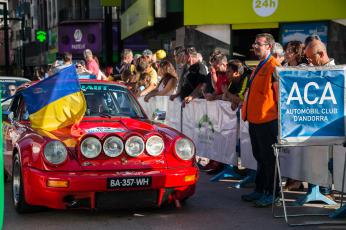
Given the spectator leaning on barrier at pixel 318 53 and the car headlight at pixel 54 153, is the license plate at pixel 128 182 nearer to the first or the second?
the car headlight at pixel 54 153

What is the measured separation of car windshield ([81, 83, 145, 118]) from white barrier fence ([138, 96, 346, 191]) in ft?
5.62

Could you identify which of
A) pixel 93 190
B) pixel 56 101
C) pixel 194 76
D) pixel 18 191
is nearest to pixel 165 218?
pixel 93 190

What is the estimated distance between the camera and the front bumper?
6.03 meters

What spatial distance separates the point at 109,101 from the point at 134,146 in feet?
4.32

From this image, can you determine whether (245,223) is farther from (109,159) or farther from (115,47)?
(115,47)

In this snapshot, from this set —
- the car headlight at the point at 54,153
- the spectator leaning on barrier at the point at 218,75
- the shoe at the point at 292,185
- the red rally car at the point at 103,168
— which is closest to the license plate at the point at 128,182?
the red rally car at the point at 103,168

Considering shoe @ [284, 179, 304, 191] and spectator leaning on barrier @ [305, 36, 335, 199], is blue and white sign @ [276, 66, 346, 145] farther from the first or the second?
shoe @ [284, 179, 304, 191]

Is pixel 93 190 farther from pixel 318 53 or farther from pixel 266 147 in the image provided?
Result: pixel 318 53

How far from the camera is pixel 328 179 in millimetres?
6574

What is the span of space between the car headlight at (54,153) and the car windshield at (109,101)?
122cm

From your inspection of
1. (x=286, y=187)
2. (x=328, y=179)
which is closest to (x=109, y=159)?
(x=328, y=179)

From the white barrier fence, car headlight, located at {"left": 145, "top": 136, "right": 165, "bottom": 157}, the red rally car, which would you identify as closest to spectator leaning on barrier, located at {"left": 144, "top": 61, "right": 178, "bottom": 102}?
the white barrier fence

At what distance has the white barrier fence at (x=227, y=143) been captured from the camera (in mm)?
6664

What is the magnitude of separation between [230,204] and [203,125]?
2.73 meters
